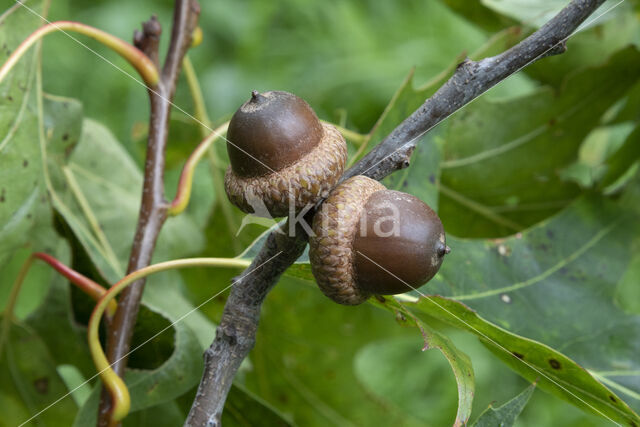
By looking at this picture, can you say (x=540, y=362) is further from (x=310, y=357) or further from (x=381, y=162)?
(x=310, y=357)

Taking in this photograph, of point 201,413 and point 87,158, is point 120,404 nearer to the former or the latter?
point 201,413

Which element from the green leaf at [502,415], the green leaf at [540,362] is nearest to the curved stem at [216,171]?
the green leaf at [540,362]

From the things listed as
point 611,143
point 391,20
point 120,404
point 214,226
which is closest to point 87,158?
point 214,226

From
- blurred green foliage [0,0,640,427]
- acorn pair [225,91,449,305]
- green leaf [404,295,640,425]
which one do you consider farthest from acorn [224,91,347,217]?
blurred green foliage [0,0,640,427]

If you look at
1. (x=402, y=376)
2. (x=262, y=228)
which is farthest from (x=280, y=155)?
(x=402, y=376)

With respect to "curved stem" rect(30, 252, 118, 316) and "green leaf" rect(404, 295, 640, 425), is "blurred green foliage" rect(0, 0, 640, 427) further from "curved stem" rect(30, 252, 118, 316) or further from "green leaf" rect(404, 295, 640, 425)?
"green leaf" rect(404, 295, 640, 425)
